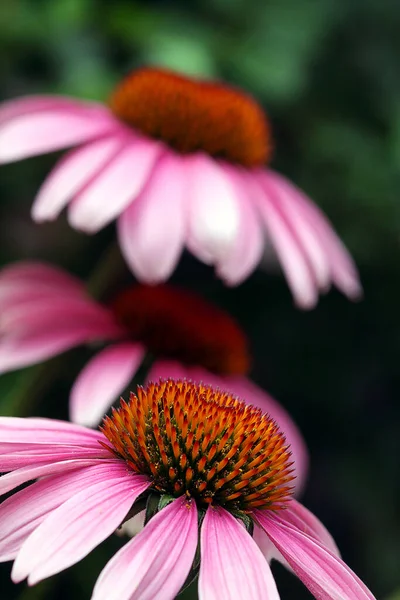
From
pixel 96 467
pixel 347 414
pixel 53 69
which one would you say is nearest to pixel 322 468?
pixel 347 414

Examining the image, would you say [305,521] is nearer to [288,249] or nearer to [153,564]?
[153,564]

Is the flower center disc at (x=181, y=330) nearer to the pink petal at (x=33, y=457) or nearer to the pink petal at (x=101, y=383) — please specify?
the pink petal at (x=101, y=383)

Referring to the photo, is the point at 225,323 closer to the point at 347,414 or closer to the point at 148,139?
the point at 148,139

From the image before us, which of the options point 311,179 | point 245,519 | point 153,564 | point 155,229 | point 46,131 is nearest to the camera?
point 153,564

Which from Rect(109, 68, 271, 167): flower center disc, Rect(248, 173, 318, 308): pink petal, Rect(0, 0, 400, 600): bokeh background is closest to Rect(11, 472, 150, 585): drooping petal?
Rect(248, 173, 318, 308): pink petal

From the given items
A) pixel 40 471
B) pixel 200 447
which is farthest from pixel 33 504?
pixel 200 447

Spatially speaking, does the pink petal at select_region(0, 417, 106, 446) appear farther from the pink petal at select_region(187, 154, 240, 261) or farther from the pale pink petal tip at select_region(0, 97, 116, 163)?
the pale pink petal tip at select_region(0, 97, 116, 163)

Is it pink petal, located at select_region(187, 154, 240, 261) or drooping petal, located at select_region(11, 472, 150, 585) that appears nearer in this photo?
drooping petal, located at select_region(11, 472, 150, 585)
